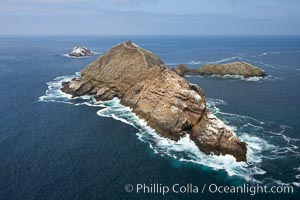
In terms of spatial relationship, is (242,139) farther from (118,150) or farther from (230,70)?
(230,70)

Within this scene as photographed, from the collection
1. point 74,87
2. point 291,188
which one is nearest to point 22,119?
point 74,87

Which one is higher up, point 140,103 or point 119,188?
point 140,103

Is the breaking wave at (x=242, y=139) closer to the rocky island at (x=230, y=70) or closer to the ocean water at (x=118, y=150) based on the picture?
the ocean water at (x=118, y=150)

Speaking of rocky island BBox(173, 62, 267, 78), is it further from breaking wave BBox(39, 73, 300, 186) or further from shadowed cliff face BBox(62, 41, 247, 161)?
breaking wave BBox(39, 73, 300, 186)


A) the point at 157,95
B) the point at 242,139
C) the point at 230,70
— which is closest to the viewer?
the point at 242,139

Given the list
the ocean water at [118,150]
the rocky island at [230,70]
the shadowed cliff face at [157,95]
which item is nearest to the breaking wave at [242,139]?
the ocean water at [118,150]

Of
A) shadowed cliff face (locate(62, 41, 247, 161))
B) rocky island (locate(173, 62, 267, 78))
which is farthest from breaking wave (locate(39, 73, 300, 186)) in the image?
rocky island (locate(173, 62, 267, 78))

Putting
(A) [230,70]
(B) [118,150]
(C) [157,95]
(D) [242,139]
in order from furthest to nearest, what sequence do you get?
(A) [230,70] < (C) [157,95] < (D) [242,139] < (B) [118,150]

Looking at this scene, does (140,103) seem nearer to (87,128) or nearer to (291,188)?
(87,128)

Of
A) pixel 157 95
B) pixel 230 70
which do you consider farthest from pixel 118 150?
pixel 230 70
